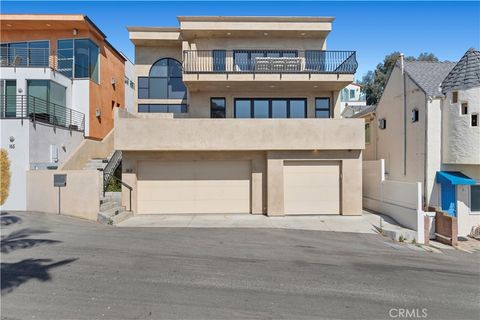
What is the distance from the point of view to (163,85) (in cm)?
1886

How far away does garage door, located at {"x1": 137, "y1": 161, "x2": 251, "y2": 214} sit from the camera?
13.9 m

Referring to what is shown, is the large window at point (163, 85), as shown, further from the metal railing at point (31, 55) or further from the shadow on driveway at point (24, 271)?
the shadow on driveway at point (24, 271)

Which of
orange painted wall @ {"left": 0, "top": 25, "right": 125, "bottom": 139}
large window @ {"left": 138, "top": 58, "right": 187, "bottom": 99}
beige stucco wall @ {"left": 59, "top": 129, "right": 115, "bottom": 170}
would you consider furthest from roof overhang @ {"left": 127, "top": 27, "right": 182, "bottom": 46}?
beige stucco wall @ {"left": 59, "top": 129, "right": 115, "bottom": 170}

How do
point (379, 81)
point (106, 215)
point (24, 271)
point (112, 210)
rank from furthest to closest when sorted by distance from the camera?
point (379, 81) → point (112, 210) → point (106, 215) → point (24, 271)

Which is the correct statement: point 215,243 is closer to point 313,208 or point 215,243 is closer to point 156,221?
point 156,221

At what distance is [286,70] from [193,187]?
25.5 ft

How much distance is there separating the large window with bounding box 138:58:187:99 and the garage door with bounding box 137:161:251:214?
6.50 metres

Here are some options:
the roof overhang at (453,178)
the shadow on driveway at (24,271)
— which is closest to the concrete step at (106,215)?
the shadow on driveway at (24,271)

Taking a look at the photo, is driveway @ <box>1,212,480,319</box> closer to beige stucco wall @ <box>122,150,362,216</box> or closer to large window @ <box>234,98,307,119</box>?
beige stucco wall @ <box>122,150,362,216</box>

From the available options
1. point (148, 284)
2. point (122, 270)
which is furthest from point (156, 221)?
point (148, 284)

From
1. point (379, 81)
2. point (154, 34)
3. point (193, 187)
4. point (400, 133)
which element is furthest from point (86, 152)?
point (379, 81)

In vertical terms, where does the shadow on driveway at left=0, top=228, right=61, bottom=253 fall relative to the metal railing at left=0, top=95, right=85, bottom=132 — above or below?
below

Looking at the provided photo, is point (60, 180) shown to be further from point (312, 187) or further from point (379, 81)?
point (379, 81)

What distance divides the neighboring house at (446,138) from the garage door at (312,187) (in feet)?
13.5
